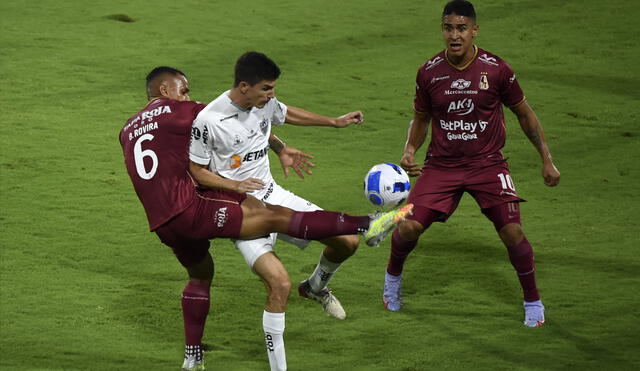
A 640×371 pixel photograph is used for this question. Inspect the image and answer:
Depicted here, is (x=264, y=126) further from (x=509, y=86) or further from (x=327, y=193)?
(x=327, y=193)

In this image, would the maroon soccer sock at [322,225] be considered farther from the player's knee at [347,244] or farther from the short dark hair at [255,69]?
the short dark hair at [255,69]

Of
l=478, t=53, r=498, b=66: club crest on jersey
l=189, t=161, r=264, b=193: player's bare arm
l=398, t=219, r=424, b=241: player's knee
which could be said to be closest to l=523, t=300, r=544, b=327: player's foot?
l=398, t=219, r=424, b=241: player's knee

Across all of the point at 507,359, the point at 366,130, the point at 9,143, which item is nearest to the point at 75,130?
the point at 9,143

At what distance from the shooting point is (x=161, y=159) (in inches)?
216

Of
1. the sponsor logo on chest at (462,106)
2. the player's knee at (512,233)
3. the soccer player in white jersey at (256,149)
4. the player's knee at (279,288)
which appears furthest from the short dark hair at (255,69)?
the player's knee at (512,233)

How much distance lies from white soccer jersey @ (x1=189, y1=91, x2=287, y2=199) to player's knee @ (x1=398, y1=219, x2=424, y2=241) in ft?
3.15

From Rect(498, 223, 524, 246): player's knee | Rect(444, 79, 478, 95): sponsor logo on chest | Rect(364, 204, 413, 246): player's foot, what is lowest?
Rect(498, 223, 524, 246): player's knee

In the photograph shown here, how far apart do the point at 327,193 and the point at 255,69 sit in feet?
11.3

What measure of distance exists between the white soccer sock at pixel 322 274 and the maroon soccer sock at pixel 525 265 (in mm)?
1091

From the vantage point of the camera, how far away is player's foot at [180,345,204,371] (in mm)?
5855

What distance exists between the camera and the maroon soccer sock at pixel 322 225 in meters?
5.69

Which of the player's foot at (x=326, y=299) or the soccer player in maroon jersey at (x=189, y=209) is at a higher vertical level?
the soccer player in maroon jersey at (x=189, y=209)

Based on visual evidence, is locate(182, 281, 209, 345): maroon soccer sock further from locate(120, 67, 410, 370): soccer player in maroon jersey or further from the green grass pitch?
the green grass pitch

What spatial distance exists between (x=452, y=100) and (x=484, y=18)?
742cm
